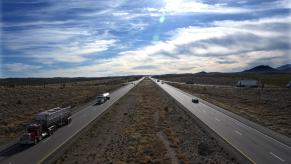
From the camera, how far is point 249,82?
429 feet

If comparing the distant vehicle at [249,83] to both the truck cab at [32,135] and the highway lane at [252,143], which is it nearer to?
the highway lane at [252,143]

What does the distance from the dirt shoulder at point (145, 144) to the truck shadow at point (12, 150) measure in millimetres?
4553

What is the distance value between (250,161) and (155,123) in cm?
2081

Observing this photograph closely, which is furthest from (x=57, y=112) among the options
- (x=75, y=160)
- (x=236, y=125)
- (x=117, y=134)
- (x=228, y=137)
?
(x=236, y=125)

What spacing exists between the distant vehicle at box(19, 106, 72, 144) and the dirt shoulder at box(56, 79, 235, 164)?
3.90 m

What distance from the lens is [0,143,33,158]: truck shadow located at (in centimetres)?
2621

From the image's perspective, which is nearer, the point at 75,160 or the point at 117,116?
the point at 75,160

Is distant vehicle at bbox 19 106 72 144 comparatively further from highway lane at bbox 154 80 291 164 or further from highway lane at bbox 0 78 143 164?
highway lane at bbox 154 80 291 164

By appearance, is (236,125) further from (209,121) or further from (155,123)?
(155,123)

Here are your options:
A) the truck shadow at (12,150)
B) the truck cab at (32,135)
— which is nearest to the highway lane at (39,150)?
the truck shadow at (12,150)

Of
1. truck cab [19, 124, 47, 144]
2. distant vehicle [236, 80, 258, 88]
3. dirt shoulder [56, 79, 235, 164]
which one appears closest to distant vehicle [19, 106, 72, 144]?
truck cab [19, 124, 47, 144]

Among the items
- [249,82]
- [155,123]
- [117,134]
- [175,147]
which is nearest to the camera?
[175,147]

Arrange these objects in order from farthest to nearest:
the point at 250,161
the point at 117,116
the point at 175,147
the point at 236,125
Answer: the point at 117,116
the point at 236,125
the point at 175,147
the point at 250,161

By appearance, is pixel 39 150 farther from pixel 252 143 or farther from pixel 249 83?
pixel 249 83
